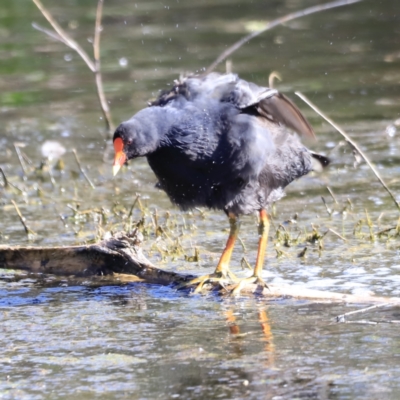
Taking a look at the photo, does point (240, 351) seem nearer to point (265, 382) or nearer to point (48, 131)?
point (265, 382)

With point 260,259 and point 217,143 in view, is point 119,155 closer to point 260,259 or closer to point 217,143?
point 217,143

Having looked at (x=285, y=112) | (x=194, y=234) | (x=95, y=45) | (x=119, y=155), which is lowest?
(x=194, y=234)

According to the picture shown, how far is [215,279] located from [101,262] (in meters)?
0.66

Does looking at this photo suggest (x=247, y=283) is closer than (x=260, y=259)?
Yes

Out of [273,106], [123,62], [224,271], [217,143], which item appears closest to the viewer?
[217,143]

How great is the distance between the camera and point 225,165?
496 cm

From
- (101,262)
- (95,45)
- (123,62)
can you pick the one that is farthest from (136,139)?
(123,62)

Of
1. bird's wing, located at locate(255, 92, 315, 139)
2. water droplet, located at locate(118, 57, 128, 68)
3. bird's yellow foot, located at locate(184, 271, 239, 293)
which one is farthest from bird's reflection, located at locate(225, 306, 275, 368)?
water droplet, located at locate(118, 57, 128, 68)

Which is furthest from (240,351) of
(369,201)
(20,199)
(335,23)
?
(335,23)

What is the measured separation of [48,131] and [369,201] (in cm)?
376

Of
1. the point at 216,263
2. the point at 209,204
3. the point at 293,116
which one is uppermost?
the point at 293,116

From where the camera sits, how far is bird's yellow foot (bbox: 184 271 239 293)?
5.02 meters

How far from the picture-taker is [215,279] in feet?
16.7

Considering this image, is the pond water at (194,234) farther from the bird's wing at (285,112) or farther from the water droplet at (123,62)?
the bird's wing at (285,112)
